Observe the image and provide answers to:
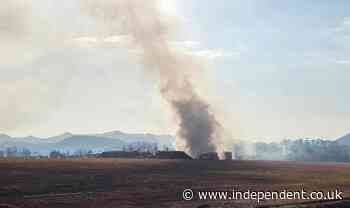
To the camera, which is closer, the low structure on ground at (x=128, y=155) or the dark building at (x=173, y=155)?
the dark building at (x=173, y=155)

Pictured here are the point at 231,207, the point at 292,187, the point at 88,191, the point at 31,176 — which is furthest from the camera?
the point at 31,176

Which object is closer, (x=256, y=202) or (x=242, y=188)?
(x=256, y=202)

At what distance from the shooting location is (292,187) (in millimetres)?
72875

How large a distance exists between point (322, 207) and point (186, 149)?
14848 centimetres

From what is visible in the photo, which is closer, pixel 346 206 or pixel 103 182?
pixel 346 206

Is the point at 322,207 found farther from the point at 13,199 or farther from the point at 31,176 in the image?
the point at 31,176

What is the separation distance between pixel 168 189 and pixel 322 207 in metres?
22.9

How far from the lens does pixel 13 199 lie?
54375 mm

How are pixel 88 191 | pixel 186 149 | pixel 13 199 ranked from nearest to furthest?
1. pixel 13 199
2. pixel 88 191
3. pixel 186 149

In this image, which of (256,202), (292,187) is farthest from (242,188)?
(256,202)

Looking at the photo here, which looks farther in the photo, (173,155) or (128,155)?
(128,155)

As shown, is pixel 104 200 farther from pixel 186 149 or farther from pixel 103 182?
pixel 186 149

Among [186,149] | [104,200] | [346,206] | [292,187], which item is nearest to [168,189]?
[104,200]

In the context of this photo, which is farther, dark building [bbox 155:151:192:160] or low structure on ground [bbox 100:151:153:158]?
low structure on ground [bbox 100:151:153:158]
